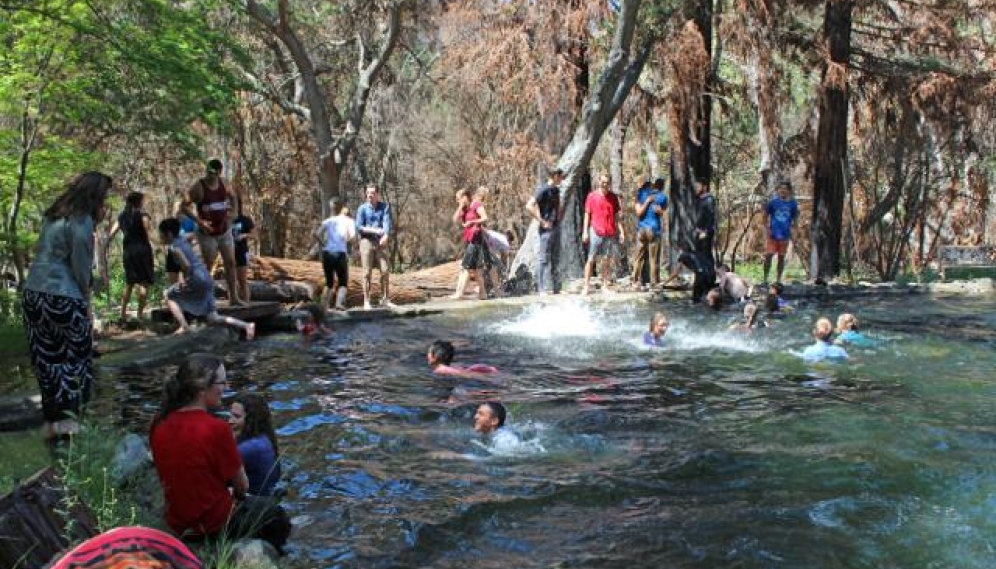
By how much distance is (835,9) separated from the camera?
812 inches

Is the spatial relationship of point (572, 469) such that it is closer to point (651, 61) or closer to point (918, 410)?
point (918, 410)

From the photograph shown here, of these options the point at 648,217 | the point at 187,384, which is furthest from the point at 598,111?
the point at 187,384

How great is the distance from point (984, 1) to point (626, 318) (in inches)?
500

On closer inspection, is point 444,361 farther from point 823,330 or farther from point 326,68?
point 326,68

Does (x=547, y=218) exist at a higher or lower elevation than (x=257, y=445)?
higher

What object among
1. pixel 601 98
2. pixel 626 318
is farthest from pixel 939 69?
pixel 626 318

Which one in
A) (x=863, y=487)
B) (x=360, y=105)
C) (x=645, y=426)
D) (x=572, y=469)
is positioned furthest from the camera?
(x=360, y=105)

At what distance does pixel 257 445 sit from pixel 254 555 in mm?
1268

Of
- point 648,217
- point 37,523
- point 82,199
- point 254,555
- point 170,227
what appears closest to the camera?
point 37,523

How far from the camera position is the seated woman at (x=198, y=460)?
16.5 ft

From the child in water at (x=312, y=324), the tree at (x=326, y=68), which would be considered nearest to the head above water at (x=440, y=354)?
the child in water at (x=312, y=324)

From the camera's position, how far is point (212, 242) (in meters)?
12.9

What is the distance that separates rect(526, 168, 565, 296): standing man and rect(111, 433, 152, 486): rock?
1090 cm

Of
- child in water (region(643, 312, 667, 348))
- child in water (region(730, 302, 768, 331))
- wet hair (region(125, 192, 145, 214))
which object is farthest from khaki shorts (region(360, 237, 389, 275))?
child in water (region(730, 302, 768, 331))
